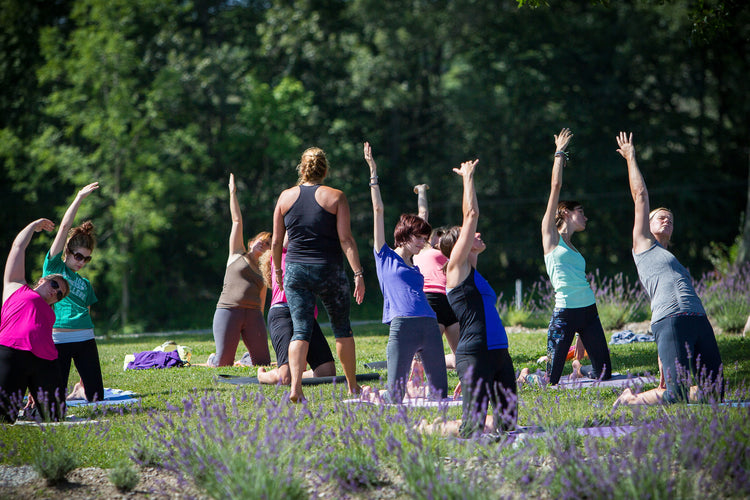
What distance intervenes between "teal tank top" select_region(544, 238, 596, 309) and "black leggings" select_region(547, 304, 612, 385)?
0.06 m

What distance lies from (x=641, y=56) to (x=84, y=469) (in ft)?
83.8

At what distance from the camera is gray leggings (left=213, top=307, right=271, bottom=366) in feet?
29.7

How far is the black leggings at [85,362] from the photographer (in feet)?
22.6

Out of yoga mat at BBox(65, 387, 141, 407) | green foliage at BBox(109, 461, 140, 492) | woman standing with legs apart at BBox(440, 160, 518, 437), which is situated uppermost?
woman standing with legs apart at BBox(440, 160, 518, 437)

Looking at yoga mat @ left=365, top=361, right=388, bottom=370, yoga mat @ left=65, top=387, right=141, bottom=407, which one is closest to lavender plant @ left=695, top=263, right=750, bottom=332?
yoga mat @ left=365, top=361, right=388, bottom=370

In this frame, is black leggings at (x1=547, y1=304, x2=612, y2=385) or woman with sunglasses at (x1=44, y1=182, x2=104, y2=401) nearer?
woman with sunglasses at (x1=44, y1=182, x2=104, y2=401)

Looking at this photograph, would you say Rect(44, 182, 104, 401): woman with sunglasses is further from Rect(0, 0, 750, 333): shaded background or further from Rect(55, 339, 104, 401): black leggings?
Rect(0, 0, 750, 333): shaded background

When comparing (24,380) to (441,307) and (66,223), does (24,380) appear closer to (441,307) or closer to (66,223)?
(66,223)

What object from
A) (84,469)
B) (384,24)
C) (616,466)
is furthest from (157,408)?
(384,24)

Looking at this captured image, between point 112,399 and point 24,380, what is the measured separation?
1.30 meters

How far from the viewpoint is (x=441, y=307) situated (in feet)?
25.0

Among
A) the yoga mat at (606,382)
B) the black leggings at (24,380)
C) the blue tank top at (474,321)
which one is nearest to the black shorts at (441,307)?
the yoga mat at (606,382)

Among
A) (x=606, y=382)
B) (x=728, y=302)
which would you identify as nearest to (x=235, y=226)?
(x=606, y=382)

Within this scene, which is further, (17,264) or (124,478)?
(17,264)
